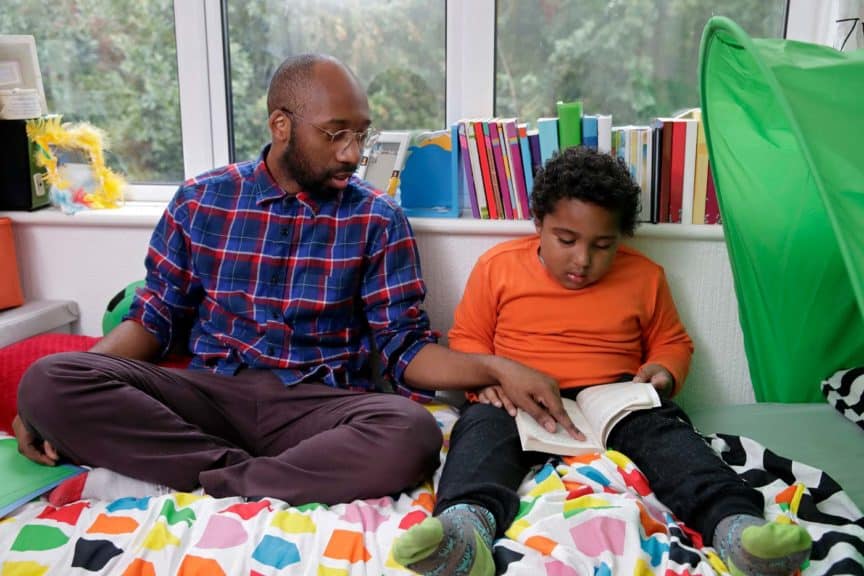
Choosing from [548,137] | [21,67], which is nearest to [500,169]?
[548,137]

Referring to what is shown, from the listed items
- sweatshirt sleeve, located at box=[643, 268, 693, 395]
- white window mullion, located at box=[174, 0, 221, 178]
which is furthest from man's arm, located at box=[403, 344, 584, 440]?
white window mullion, located at box=[174, 0, 221, 178]

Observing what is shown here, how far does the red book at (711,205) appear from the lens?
172cm

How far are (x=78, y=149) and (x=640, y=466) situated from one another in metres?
1.54

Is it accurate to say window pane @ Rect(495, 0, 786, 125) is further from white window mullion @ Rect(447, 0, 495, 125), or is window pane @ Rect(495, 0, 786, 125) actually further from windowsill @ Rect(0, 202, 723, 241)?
windowsill @ Rect(0, 202, 723, 241)

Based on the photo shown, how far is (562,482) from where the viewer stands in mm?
1308

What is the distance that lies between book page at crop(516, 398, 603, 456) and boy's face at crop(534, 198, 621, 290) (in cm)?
27

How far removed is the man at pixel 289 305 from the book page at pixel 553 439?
0.04m

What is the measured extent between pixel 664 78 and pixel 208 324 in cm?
118

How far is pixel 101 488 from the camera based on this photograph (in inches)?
53.2

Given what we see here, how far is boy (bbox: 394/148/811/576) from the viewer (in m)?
1.22

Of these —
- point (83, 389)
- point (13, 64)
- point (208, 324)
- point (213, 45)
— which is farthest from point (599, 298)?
point (13, 64)

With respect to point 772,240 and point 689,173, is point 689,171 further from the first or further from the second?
point 772,240

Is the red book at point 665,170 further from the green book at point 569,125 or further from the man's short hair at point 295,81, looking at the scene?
the man's short hair at point 295,81

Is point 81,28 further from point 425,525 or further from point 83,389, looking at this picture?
point 425,525
